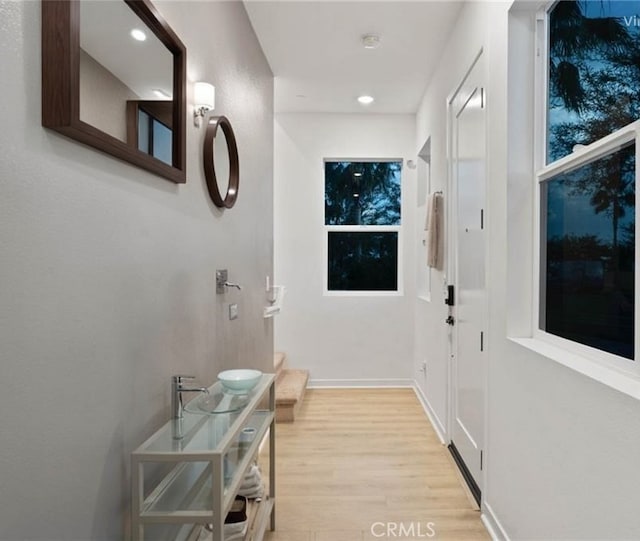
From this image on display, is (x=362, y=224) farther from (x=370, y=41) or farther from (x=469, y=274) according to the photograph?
(x=469, y=274)

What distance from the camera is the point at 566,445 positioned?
52.0 inches

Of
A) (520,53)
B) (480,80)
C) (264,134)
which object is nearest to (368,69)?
(264,134)

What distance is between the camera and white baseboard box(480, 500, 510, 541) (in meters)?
1.84

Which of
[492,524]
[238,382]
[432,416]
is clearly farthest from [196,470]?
[432,416]

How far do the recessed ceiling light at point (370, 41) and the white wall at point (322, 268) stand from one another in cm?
141

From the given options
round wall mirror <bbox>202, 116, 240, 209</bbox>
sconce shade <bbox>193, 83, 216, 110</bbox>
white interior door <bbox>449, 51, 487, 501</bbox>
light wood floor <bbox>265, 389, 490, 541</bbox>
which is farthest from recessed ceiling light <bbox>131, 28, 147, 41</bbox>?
light wood floor <bbox>265, 389, 490, 541</bbox>

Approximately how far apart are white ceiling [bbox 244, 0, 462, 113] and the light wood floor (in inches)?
112

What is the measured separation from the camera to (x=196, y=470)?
5.00ft

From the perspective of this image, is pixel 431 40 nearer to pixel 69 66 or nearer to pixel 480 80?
pixel 480 80

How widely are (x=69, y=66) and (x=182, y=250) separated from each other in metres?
0.81

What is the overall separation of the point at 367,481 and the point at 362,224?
2.69 meters

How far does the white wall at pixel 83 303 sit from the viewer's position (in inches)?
33.2

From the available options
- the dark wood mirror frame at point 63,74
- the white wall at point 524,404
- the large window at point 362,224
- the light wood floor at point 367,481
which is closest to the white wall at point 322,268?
the large window at point 362,224

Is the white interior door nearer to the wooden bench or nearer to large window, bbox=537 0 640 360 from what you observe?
large window, bbox=537 0 640 360
